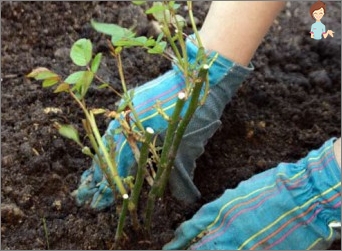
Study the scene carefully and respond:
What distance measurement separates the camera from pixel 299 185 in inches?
42.4

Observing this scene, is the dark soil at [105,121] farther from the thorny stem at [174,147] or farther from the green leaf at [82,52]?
the green leaf at [82,52]

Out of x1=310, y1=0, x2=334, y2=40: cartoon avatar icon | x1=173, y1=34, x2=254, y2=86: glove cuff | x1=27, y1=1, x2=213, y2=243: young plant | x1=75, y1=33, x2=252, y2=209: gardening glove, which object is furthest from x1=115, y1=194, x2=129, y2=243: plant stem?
x1=310, y1=0, x2=334, y2=40: cartoon avatar icon

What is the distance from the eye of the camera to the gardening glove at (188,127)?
1.12 m

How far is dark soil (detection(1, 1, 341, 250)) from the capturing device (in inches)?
42.9

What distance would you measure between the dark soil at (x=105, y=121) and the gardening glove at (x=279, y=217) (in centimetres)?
7

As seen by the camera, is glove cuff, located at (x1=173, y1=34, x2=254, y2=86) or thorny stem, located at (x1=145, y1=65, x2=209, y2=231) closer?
thorny stem, located at (x1=145, y1=65, x2=209, y2=231)

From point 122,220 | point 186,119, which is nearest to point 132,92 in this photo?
point 186,119

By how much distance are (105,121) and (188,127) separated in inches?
7.8

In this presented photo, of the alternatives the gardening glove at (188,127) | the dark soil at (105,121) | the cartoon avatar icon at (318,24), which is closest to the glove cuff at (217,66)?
the gardening glove at (188,127)

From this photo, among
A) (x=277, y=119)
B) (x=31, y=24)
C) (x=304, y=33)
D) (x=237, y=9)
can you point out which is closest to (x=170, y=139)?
(x=237, y=9)

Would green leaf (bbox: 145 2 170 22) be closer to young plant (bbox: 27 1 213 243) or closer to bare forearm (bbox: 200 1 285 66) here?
young plant (bbox: 27 1 213 243)

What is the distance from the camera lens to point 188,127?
1.15 m

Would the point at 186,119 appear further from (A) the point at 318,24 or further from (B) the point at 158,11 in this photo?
(A) the point at 318,24

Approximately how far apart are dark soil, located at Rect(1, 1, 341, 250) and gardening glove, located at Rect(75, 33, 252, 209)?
3 centimetres
